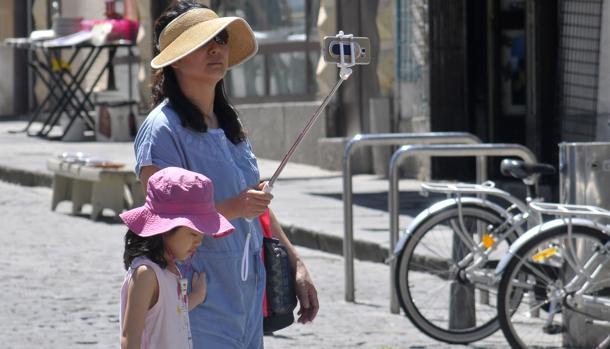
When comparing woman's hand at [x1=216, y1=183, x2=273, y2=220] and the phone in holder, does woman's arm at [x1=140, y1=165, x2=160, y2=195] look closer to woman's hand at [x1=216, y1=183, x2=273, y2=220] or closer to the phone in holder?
woman's hand at [x1=216, y1=183, x2=273, y2=220]

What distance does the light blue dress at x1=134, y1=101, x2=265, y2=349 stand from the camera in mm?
4473

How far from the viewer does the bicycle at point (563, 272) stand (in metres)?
7.76

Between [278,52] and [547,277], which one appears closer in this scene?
[547,277]

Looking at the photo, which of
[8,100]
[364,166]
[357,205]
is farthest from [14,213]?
[8,100]

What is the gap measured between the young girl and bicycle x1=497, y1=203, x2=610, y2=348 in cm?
379

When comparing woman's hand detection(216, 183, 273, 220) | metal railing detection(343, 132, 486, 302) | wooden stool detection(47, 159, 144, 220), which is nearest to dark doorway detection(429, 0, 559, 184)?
wooden stool detection(47, 159, 144, 220)

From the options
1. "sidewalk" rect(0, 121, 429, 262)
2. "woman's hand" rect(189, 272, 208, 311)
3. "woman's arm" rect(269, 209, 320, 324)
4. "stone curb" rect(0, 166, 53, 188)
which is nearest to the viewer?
"woman's hand" rect(189, 272, 208, 311)

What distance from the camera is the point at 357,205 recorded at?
1498 centimetres

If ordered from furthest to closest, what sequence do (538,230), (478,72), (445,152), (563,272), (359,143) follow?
(478,72) → (359,143) → (445,152) → (563,272) → (538,230)

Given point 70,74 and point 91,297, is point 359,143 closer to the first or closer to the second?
point 91,297

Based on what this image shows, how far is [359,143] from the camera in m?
9.48

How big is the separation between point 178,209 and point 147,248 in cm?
13

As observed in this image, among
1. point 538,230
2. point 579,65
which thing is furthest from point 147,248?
point 579,65

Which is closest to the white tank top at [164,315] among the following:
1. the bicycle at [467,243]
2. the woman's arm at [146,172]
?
the woman's arm at [146,172]
